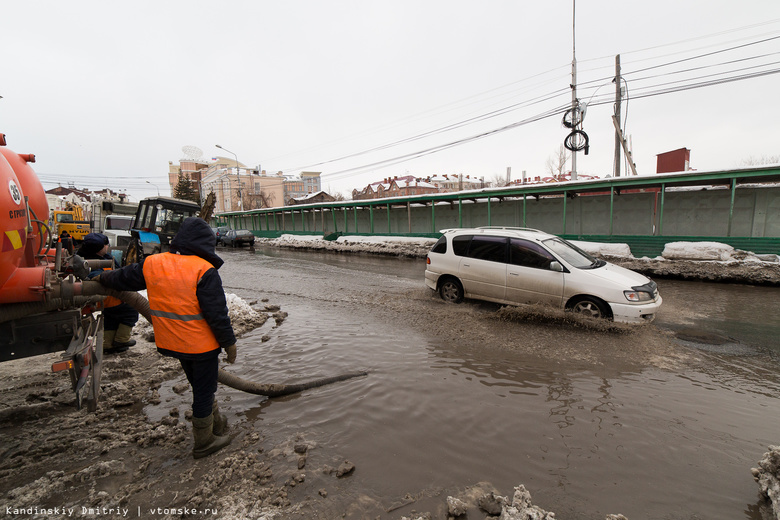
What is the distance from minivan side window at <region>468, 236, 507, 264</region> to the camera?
7188mm

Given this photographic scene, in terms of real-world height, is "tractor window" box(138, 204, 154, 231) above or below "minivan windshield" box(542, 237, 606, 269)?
above

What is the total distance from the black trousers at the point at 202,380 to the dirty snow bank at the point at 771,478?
4.03 meters

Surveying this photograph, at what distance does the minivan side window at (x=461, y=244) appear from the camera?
779 cm

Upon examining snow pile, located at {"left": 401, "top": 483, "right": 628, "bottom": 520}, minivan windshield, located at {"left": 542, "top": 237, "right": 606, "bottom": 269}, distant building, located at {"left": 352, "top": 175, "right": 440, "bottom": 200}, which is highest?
distant building, located at {"left": 352, "top": 175, "right": 440, "bottom": 200}

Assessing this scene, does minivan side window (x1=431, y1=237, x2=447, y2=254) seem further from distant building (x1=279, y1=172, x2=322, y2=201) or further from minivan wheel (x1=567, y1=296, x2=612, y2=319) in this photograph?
distant building (x1=279, y1=172, x2=322, y2=201)

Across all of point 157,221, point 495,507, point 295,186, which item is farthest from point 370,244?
point 295,186

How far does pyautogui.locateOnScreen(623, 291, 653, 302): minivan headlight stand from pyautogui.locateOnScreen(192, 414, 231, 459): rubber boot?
6162mm

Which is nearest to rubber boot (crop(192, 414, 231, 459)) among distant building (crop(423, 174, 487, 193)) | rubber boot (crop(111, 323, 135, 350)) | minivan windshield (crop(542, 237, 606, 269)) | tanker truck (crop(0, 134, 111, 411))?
tanker truck (crop(0, 134, 111, 411))

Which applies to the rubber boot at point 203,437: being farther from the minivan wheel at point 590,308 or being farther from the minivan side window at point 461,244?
the minivan side window at point 461,244

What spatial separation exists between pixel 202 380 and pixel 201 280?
0.86 metres

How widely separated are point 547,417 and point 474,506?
144 centimetres

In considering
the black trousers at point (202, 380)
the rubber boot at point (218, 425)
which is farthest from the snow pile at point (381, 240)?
the black trousers at point (202, 380)

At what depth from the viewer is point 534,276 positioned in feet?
21.8

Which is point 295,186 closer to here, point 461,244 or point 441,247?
point 441,247
